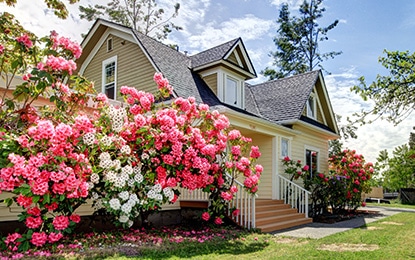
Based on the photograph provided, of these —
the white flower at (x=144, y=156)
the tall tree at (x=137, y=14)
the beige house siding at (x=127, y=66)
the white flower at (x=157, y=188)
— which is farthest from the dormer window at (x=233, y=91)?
the tall tree at (x=137, y=14)

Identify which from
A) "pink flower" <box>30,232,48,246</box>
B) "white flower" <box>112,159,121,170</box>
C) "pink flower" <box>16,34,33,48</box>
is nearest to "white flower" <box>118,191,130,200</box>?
"white flower" <box>112,159,121,170</box>

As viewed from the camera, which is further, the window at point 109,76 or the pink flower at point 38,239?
the window at point 109,76

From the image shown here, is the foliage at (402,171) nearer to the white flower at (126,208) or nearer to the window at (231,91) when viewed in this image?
the window at (231,91)

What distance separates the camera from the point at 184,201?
852cm

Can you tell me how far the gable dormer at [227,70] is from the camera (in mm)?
12016

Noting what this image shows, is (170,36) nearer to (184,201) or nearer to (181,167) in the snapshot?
(184,201)

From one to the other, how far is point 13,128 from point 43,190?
63.4 inches

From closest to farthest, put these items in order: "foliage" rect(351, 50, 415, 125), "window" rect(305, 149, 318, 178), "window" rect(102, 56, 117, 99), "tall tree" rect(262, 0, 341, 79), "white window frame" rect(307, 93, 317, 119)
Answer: "foliage" rect(351, 50, 415, 125)
"window" rect(102, 56, 117, 99)
"window" rect(305, 149, 318, 178)
"white window frame" rect(307, 93, 317, 119)
"tall tree" rect(262, 0, 341, 79)

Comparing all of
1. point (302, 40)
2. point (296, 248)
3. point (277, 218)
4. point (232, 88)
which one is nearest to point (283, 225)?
point (277, 218)

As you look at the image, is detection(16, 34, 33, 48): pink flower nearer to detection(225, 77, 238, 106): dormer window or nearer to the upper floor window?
detection(225, 77, 238, 106): dormer window

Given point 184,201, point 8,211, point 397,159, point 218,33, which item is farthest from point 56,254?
point 397,159

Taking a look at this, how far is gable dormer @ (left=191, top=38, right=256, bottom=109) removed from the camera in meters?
12.0

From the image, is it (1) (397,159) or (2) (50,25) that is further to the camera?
(1) (397,159)

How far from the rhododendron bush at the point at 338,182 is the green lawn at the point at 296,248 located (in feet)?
13.0
